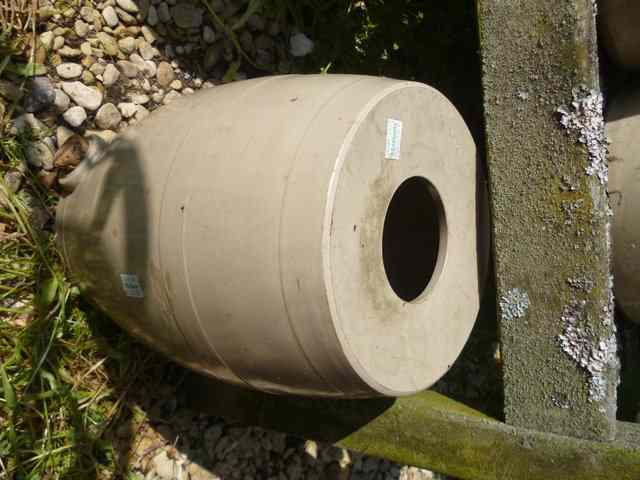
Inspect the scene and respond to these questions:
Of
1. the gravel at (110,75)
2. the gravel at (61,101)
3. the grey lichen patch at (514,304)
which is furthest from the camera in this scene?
the gravel at (110,75)

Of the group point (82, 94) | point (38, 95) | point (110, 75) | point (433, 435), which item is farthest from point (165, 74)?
point (433, 435)

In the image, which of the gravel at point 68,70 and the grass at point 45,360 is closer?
the grass at point 45,360

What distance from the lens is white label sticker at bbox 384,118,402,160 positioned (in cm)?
150

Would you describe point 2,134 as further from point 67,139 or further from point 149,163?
point 149,163

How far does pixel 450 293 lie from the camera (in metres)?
1.77

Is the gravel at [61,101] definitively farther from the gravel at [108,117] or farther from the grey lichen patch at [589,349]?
the grey lichen patch at [589,349]

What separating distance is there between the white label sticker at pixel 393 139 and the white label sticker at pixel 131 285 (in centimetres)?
64

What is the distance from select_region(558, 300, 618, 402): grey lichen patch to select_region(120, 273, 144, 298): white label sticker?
1.05m

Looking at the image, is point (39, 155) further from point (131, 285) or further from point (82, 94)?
point (131, 285)

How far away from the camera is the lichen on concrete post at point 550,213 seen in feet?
5.58

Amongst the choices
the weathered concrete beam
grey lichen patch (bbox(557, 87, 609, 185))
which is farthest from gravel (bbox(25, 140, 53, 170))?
grey lichen patch (bbox(557, 87, 609, 185))

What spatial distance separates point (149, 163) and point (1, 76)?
1.87ft

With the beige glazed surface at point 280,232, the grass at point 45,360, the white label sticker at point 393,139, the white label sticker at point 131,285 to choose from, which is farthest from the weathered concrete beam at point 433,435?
the white label sticker at point 393,139

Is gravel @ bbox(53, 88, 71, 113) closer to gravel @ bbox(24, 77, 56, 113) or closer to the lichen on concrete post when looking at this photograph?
gravel @ bbox(24, 77, 56, 113)
